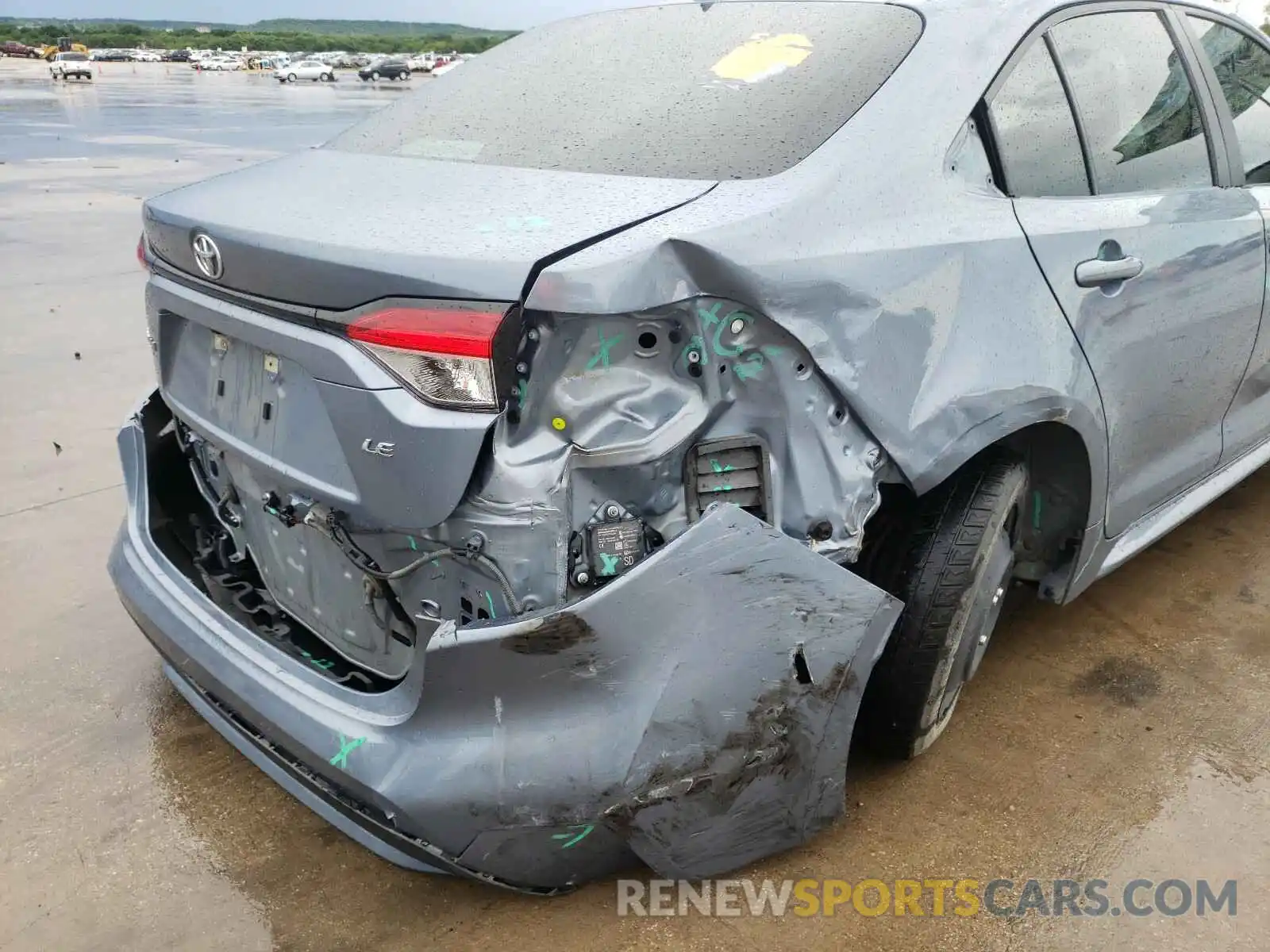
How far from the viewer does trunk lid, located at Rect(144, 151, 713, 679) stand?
1762 mm

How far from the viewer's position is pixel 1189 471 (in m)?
3.05

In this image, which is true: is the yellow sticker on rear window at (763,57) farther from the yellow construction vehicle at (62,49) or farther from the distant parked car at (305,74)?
the yellow construction vehicle at (62,49)

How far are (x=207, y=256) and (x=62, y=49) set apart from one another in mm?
82444

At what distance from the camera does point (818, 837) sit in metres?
2.33

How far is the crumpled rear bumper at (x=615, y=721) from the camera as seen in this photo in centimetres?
178

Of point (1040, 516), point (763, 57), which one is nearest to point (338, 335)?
point (763, 57)

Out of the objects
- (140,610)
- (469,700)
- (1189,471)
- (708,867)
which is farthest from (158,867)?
(1189,471)

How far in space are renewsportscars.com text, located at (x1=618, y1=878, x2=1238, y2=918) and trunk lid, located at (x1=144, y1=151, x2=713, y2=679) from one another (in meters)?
0.72

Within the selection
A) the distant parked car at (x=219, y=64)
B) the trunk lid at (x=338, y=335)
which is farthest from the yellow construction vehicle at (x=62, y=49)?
the trunk lid at (x=338, y=335)

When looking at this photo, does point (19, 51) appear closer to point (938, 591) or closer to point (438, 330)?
point (438, 330)

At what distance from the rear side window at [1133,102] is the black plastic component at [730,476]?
4.13ft

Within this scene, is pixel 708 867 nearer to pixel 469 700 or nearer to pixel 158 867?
pixel 469 700

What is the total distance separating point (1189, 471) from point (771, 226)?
182 centimetres

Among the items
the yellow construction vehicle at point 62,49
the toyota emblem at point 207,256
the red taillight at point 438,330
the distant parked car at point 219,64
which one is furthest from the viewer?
the yellow construction vehicle at point 62,49
